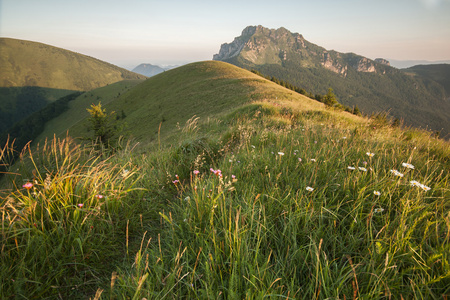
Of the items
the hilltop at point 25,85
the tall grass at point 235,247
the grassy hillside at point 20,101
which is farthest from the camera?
the hilltop at point 25,85

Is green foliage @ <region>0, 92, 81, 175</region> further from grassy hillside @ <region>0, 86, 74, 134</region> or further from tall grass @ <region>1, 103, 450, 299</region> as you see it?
tall grass @ <region>1, 103, 450, 299</region>

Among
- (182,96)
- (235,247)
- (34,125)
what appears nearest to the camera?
(235,247)

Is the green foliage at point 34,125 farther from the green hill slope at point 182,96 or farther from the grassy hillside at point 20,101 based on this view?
the grassy hillside at point 20,101

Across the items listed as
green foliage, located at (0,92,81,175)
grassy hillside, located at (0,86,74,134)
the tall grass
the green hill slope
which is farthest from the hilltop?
the tall grass

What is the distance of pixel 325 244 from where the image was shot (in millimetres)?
1765

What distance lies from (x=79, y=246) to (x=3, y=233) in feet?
1.80

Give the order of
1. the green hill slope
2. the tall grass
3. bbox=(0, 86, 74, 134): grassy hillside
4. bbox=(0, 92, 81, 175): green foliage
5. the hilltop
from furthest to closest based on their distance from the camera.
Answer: the hilltop
bbox=(0, 86, 74, 134): grassy hillside
bbox=(0, 92, 81, 175): green foliage
the green hill slope
the tall grass

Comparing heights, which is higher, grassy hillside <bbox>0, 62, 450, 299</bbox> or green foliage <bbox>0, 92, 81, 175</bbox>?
grassy hillside <bbox>0, 62, 450, 299</bbox>

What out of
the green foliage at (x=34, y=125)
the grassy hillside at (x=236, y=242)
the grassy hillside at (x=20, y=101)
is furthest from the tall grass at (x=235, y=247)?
the grassy hillside at (x=20, y=101)

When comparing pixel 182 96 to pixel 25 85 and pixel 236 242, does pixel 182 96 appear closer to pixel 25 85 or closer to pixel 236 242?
pixel 236 242

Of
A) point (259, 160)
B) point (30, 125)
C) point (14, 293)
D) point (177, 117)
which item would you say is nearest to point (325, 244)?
point (259, 160)

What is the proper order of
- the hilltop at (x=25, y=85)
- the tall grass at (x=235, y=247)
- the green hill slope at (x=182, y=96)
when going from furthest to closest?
the hilltop at (x=25, y=85)
the green hill slope at (x=182, y=96)
the tall grass at (x=235, y=247)

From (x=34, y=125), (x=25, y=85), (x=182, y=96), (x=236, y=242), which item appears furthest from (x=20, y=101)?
(x=236, y=242)

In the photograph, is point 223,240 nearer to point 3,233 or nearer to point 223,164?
point 223,164
